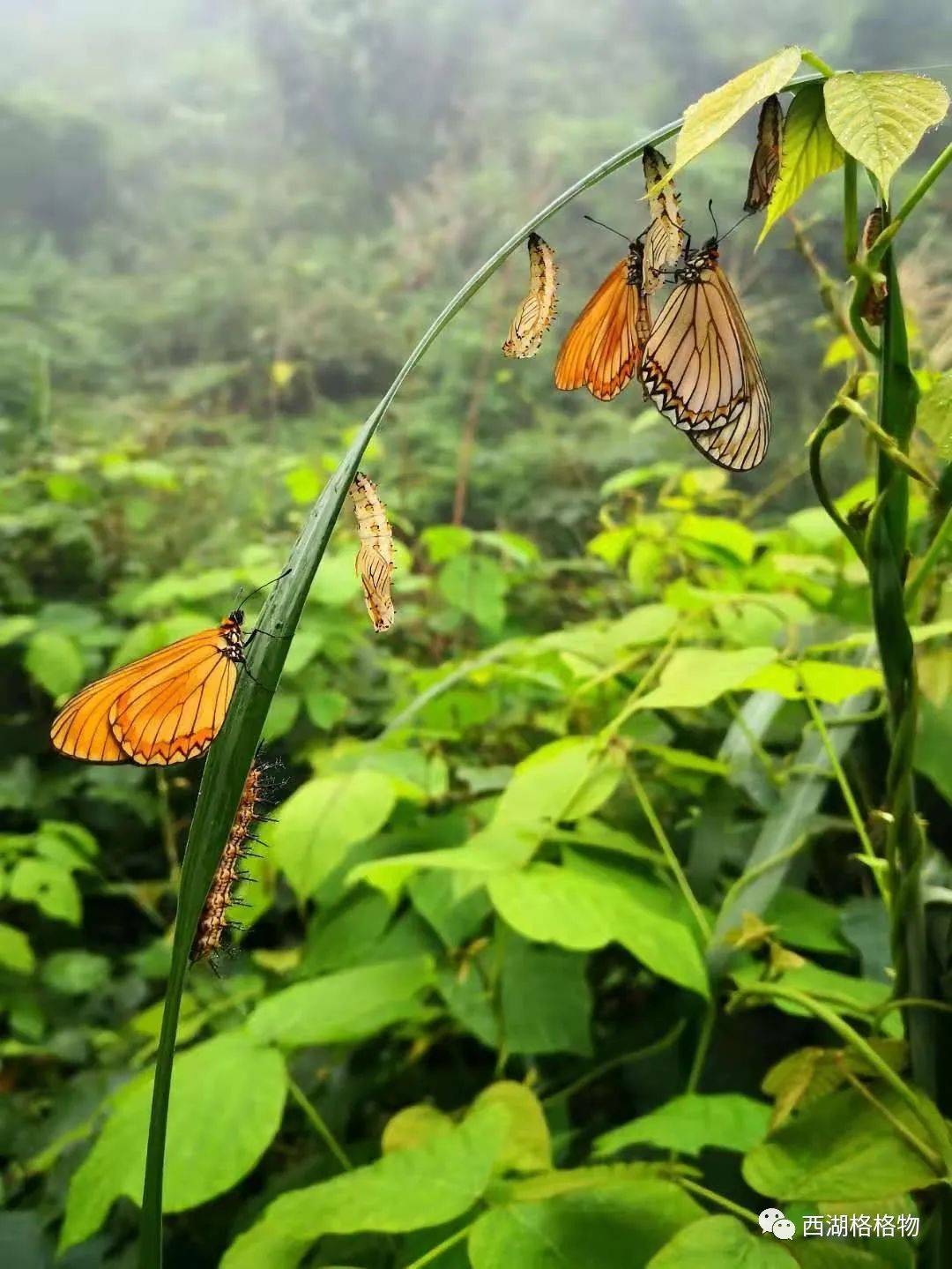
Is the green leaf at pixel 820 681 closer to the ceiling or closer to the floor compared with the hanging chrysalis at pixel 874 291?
closer to the floor

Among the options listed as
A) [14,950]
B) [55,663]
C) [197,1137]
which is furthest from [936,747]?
[55,663]

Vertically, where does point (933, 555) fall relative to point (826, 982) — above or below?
above

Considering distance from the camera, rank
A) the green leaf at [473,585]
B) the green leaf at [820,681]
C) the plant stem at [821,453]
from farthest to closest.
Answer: the green leaf at [473,585] → the green leaf at [820,681] → the plant stem at [821,453]

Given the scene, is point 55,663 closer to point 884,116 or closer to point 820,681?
point 820,681

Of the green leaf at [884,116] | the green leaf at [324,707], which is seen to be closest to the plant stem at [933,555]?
the green leaf at [884,116]

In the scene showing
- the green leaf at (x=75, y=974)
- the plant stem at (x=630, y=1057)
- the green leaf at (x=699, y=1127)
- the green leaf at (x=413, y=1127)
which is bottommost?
the green leaf at (x=75, y=974)

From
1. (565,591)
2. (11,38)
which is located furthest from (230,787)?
(11,38)

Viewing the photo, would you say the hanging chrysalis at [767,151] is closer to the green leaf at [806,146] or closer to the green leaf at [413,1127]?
the green leaf at [806,146]

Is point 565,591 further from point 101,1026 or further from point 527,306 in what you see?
point 527,306
